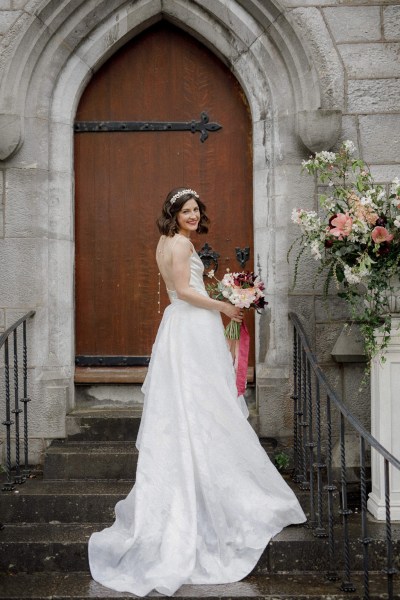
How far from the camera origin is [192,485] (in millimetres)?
3828

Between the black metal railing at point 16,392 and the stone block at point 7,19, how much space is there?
5.87 ft

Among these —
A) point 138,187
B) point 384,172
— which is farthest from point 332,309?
point 138,187

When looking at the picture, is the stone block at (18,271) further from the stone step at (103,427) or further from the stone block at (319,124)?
the stone block at (319,124)

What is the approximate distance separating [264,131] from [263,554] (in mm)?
2676

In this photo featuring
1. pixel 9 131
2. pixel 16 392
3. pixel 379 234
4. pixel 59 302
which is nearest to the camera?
pixel 379 234

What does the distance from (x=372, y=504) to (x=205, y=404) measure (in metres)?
1.16

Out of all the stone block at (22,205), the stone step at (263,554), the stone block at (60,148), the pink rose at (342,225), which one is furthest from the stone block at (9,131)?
the stone step at (263,554)

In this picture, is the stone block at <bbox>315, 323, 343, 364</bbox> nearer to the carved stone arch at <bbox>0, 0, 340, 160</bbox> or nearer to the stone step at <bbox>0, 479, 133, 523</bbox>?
the carved stone arch at <bbox>0, 0, 340, 160</bbox>

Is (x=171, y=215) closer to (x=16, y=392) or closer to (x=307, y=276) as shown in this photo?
(x=307, y=276)

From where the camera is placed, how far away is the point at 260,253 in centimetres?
512

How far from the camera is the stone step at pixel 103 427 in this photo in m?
4.93

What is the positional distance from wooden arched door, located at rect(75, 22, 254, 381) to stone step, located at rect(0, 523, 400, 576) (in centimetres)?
149

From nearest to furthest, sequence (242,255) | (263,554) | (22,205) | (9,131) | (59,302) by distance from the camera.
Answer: (263,554) → (9,131) → (22,205) → (59,302) → (242,255)

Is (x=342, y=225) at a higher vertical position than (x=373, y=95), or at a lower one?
lower
